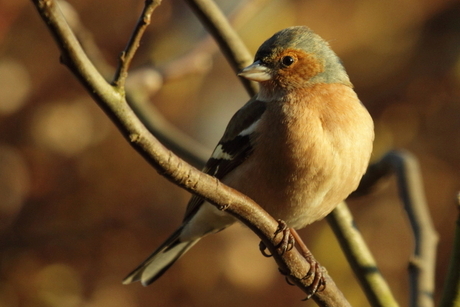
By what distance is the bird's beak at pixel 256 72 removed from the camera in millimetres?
3652

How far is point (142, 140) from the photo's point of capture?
2082 millimetres

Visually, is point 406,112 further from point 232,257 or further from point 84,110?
point 84,110

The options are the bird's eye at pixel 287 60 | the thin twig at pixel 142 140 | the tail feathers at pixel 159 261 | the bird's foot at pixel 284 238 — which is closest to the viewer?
the thin twig at pixel 142 140

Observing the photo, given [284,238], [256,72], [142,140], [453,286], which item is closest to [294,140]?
[256,72]

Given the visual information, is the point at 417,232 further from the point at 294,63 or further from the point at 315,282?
the point at 294,63

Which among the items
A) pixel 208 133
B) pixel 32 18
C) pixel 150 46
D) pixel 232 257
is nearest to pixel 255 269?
pixel 232 257

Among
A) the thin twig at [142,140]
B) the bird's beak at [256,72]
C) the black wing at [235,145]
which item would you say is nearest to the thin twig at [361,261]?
the black wing at [235,145]

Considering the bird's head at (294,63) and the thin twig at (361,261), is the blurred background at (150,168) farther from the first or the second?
the thin twig at (361,261)

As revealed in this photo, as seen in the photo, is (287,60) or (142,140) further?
(287,60)

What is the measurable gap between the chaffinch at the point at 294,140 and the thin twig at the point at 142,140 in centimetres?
67

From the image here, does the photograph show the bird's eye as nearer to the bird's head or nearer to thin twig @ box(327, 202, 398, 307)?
the bird's head

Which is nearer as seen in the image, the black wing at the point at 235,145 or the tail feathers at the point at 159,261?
the black wing at the point at 235,145

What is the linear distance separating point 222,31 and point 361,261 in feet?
5.40

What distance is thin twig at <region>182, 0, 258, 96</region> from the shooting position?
3641 millimetres
